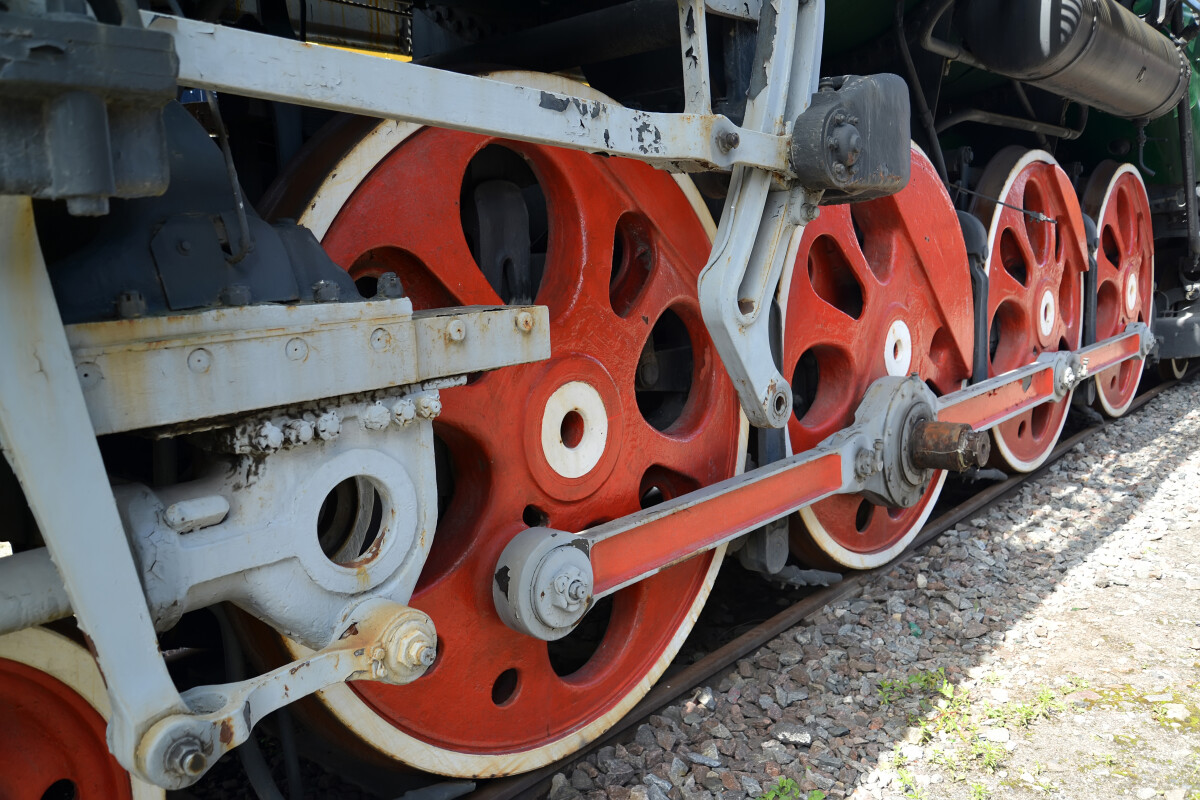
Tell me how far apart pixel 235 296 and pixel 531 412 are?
29.1 inches

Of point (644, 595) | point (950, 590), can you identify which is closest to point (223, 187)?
point (644, 595)

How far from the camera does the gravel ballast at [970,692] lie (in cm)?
186

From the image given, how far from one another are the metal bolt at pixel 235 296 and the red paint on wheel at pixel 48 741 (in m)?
0.55

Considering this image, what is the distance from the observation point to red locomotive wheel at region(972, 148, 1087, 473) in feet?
11.3

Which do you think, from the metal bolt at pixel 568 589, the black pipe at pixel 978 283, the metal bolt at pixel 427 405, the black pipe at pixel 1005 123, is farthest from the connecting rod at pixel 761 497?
the black pipe at pixel 1005 123

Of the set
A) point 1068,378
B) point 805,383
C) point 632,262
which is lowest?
point 1068,378

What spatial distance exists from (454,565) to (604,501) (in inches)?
15.9

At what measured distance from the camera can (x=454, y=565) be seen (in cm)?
167

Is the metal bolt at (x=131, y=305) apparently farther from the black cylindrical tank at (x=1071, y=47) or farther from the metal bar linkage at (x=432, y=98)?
the black cylindrical tank at (x=1071, y=47)

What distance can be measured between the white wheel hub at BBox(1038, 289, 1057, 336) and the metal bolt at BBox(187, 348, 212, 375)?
351 centimetres

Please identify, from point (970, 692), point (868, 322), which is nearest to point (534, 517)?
point (970, 692)

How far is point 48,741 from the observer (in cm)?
124

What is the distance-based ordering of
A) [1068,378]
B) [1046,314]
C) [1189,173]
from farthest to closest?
[1189,173], [1046,314], [1068,378]

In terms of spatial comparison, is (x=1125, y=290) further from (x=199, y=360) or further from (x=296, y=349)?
(x=199, y=360)
